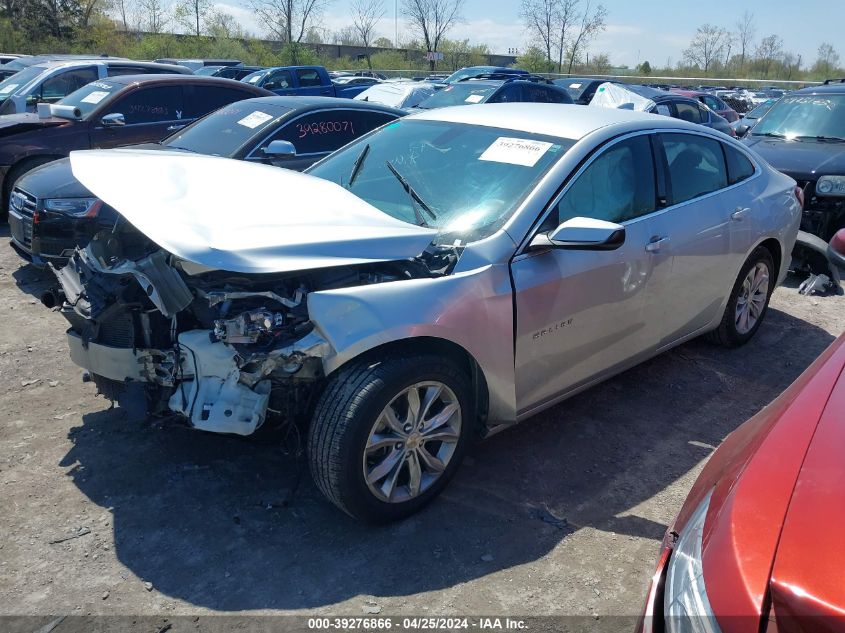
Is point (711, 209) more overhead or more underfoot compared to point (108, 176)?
more underfoot

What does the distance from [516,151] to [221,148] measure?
3.61 metres

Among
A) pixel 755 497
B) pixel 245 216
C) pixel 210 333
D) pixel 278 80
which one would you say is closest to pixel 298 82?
pixel 278 80

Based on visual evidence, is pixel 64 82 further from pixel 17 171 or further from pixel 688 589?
pixel 688 589

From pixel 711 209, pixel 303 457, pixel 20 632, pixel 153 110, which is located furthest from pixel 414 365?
pixel 153 110

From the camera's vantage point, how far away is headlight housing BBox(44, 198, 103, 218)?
18.9 ft

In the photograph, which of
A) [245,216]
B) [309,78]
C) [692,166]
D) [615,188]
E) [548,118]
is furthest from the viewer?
[309,78]

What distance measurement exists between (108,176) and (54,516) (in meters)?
1.62

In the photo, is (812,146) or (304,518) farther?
(812,146)

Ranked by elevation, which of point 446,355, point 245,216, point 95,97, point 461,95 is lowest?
point 446,355

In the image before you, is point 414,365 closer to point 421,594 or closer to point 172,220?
point 421,594

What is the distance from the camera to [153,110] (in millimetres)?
8352

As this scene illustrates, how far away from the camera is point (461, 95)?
42.9 feet

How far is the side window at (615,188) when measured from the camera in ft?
11.8

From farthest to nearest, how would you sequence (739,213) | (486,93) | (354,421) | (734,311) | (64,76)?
1. (486,93)
2. (64,76)
3. (734,311)
4. (739,213)
5. (354,421)
